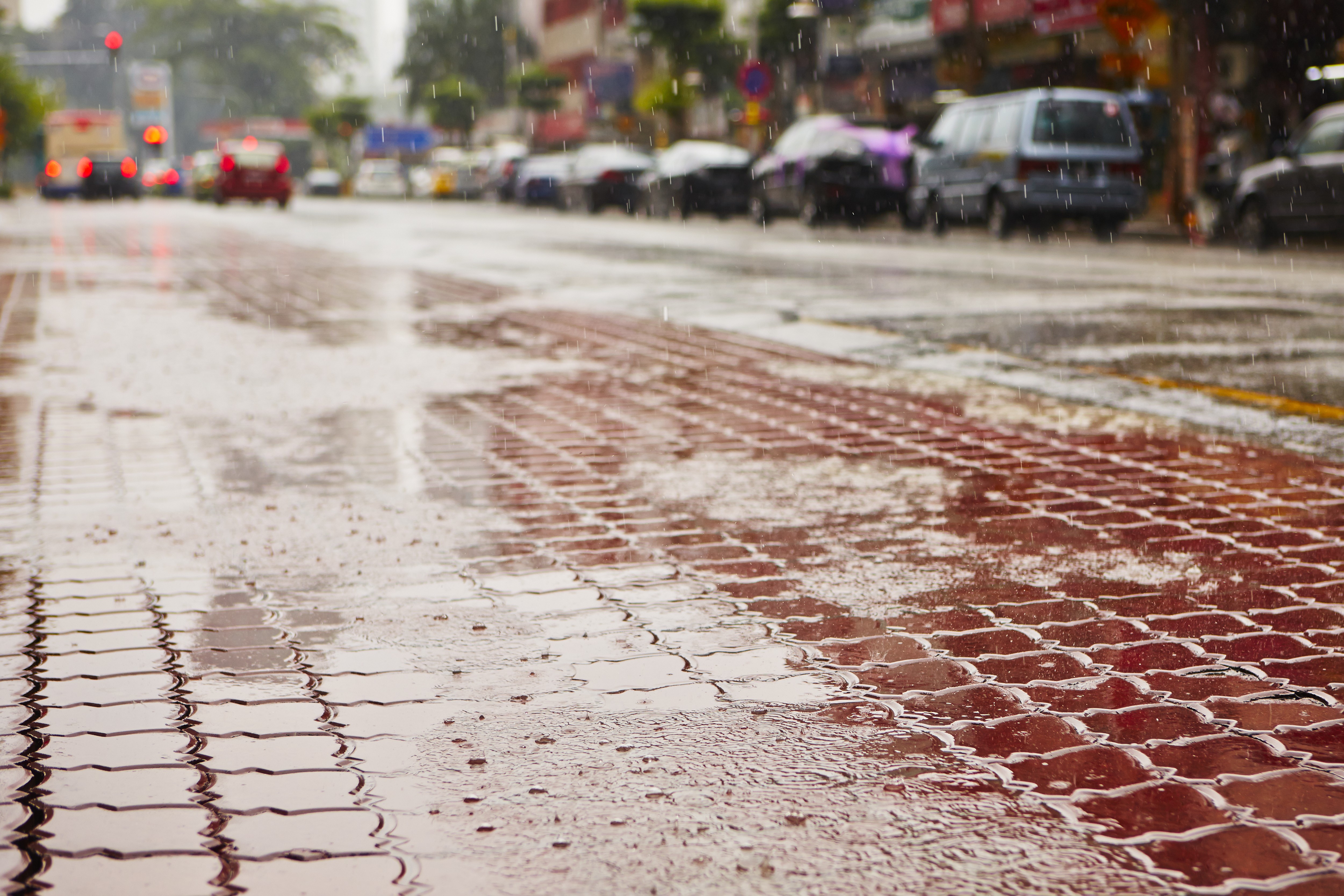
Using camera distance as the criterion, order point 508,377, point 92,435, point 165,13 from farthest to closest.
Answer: point 165,13, point 508,377, point 92,435

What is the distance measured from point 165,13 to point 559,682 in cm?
11734

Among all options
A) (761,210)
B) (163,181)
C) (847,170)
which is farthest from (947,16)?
(163,181)

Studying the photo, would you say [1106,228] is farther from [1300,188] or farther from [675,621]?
[675,621]

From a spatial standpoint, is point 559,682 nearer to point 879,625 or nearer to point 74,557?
point 879,625

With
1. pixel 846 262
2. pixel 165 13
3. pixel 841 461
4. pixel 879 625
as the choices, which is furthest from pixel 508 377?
pixel 165 13

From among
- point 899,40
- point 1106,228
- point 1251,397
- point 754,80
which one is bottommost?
point 1251,397

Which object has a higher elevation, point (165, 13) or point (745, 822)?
point (165, 13)

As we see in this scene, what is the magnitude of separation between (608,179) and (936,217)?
544 inches

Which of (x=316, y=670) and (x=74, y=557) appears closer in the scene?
(x=316, y=670)

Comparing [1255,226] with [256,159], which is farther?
[256,159]

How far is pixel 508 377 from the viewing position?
371 inches

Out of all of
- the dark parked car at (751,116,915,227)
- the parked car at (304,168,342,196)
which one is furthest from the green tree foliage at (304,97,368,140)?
the dark parked car at (751,116,915,227)

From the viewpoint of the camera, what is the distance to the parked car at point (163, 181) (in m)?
73.0

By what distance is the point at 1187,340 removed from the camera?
410 inches
